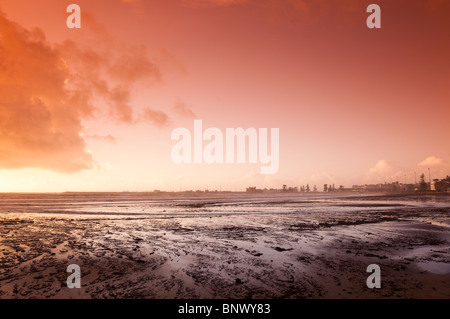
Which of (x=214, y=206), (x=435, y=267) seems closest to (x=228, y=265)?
(x=435, y=267)

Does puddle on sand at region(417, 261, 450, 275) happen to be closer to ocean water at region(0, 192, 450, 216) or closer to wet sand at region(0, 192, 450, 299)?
wet sand at region(0, 192, 450, 299)

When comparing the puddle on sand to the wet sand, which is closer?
the wet sand

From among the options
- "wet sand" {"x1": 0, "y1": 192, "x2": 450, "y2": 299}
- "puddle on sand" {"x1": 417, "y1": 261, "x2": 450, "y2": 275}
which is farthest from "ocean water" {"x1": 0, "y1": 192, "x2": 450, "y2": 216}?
"puddle on sand" {"x1": 417, "y1": 261, "x2": 450, "y2": 275}

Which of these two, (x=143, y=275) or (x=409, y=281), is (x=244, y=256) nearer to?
(x=143, y=275)

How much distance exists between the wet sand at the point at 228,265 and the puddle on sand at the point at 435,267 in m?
0.03

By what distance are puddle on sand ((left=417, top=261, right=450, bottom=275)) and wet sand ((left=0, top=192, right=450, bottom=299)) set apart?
3cm

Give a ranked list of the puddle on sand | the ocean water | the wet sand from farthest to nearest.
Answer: the ocean water
the puddle on sand
the wet sand

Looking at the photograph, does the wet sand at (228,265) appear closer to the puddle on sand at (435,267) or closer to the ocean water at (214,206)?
the puddle on sand at (435,267)

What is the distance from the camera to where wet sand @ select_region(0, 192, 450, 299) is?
5730 mm

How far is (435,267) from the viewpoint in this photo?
7254 millimetres

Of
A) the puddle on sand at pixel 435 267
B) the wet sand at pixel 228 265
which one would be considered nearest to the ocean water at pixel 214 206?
the wet sand at pixel 228 265

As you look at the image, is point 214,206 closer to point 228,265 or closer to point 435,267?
point 228,265

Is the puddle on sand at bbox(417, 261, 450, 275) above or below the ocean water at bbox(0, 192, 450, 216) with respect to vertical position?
above

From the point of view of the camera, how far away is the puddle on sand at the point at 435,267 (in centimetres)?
689
